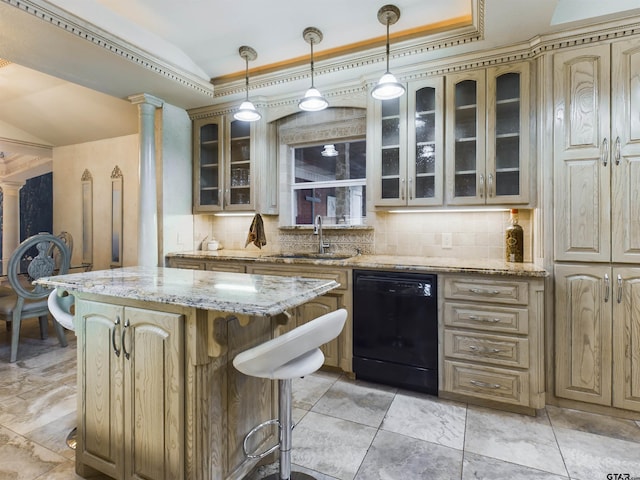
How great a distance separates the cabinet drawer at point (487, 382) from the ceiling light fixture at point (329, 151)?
2.24m

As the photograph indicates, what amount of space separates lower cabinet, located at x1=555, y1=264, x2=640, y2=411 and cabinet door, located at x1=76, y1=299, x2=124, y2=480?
2.65 meters

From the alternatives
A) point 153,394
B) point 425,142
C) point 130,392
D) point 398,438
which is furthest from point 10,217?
point 398,438

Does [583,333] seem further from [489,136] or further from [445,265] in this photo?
[489,136]

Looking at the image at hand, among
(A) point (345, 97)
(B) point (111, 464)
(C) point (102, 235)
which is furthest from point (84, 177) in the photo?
(B) point (111, 464)

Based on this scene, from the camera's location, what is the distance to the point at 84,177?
488cm

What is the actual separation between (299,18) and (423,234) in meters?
2.04

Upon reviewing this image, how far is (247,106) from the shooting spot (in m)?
2.76

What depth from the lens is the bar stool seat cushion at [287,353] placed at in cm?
124

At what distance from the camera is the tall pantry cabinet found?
2221mm

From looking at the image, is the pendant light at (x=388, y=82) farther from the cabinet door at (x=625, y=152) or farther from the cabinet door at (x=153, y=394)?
the cabinet door at (x=153, y=394)

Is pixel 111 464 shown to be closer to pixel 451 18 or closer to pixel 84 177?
pixel 451 18

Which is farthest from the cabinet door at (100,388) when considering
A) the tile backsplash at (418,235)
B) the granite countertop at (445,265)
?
the tile backsplash at (418,235)

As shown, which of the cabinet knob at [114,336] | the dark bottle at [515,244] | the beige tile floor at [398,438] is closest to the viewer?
the cabinet knob at [114,336]

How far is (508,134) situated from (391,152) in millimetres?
890
